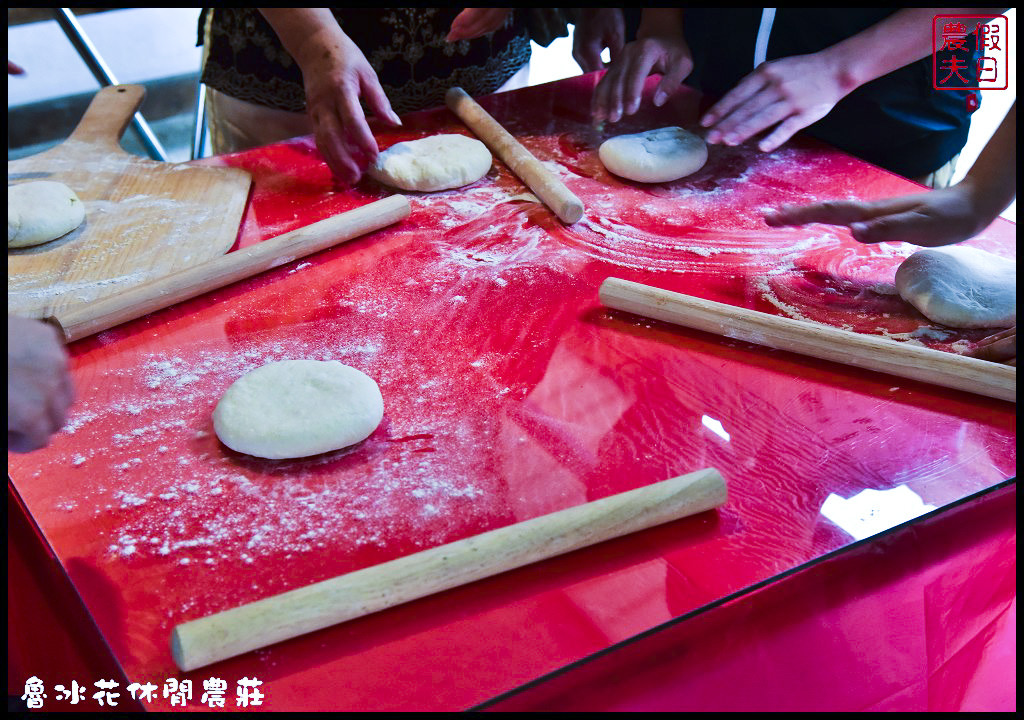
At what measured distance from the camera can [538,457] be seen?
3.84ft

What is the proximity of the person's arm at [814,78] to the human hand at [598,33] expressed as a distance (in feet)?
1.68

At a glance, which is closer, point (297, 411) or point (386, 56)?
point (297, 411)

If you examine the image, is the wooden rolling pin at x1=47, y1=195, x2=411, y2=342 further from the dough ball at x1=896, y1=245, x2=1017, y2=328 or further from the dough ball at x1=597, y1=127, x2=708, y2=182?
the dough ball at x1=896, y1=245, x2=1017, y2=328

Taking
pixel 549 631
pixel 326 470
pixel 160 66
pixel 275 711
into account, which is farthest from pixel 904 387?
pixel 160 66

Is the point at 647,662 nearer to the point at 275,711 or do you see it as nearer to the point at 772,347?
the point at 275,711

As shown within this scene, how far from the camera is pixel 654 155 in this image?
1848 millimetres

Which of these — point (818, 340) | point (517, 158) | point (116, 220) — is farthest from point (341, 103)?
point (818, 340)

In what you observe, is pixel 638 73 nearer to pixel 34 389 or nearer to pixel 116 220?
pixel 116 220

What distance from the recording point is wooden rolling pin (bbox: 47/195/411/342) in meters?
1.38

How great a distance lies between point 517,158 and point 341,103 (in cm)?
42

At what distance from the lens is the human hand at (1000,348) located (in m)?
1.28

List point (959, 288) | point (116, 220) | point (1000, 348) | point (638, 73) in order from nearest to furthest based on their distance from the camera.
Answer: point (1000, 348)
point (959, 288)
point (116, 220)
point (638, 73)

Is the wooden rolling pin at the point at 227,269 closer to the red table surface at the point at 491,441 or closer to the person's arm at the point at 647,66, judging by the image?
the red table surface at the point at 491,441

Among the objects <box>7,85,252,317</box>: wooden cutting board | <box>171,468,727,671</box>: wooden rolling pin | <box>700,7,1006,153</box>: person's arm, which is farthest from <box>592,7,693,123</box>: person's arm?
<box>171,468,727,671</box>: wooden rolling pin
